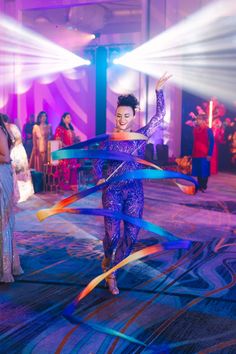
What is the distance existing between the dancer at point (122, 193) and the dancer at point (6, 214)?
82cm

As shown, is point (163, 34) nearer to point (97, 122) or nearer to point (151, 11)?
point (151, 11)

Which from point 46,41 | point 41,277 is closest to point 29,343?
point 41,277

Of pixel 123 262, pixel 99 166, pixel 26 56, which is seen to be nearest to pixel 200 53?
pixel 26 56

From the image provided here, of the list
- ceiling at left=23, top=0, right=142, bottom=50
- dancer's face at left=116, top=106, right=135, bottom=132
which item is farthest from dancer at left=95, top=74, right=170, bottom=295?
ceiling at left=23, top=0, right=142, bottom=50

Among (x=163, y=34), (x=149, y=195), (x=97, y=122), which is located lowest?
→ (x=149, y=195)

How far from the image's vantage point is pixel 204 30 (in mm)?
13914

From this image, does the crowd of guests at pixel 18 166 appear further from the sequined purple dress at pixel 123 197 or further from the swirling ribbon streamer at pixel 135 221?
the swirling ribbon streamer at pixel 135 221

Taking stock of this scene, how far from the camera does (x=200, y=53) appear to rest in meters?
14.0

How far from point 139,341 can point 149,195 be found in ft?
21.3

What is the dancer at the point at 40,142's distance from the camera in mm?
11172

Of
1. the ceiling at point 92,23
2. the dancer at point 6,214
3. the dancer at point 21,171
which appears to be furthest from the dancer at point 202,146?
the ceiling at point 92,23

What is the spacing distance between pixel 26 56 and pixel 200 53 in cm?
495

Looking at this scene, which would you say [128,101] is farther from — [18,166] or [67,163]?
[67,163]

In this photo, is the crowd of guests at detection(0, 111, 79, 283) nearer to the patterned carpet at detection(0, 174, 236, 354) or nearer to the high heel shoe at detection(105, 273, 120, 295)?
the patterned carpet at detection(0, 174, 236, 354)
